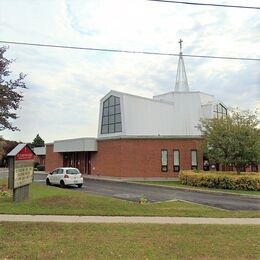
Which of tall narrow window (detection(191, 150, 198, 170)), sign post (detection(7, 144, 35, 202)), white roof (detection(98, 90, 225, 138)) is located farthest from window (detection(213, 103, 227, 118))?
sign post (detection(7, 144, 35, 202))

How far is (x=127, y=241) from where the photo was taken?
26.7 feet

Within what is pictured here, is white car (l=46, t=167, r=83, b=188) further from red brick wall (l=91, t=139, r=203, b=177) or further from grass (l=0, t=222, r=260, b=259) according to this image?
grass (l=0, t=222, r=260, b=259)

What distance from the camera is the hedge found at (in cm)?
2425

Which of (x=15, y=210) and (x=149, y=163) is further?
(x=149, y=163)

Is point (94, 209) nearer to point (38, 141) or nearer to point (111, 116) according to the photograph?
point (111, 116)

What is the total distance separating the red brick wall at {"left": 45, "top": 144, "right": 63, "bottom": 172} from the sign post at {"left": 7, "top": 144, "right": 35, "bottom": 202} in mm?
30526

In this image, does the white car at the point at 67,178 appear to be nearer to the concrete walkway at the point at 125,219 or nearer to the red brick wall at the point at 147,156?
the red brick wall at the point at 147,156

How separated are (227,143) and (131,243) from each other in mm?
19282

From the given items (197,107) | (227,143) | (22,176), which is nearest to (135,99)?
(197,107)

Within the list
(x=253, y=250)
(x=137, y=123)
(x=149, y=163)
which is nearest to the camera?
(x=253, y=250)

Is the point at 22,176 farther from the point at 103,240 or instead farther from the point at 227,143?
the point at 227,143

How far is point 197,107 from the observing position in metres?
46.9

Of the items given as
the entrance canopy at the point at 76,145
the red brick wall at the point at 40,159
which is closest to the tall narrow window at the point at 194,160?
the entrance canopy at the point at 76,145

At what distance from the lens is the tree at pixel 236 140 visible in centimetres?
2530
